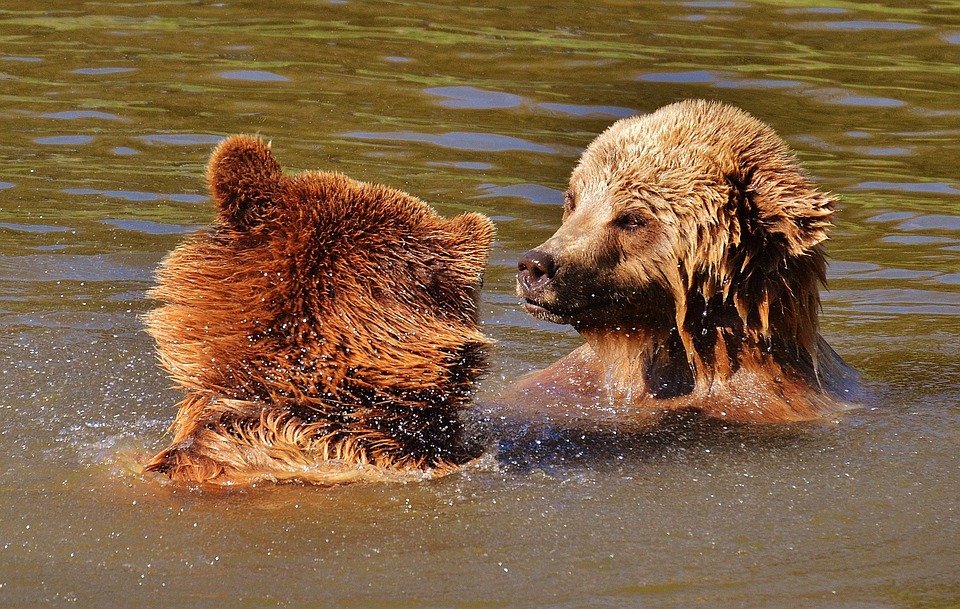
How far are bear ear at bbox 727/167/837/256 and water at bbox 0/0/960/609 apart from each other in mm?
804

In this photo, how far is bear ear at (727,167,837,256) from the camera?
584cm

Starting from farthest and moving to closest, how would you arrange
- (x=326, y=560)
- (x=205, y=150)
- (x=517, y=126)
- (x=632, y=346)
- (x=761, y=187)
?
(x=517, y=126) → (x=205, y=150) → (x=632, y=346) → (x=761, y=187) → (x=326, y=560)

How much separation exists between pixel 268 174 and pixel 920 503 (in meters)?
2.60

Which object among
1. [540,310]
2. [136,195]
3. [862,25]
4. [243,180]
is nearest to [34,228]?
[136,195]

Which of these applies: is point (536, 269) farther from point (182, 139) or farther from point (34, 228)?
point (182, 139)

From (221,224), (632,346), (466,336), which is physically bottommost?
(632,346)

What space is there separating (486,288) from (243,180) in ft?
13.8

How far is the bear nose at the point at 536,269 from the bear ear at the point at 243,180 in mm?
1423

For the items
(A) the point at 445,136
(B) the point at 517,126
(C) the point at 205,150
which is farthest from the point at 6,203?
(B) the point at 517,126

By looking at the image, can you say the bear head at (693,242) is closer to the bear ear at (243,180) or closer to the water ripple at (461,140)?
the bear ear at (243,180)

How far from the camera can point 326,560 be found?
4488 millimetres

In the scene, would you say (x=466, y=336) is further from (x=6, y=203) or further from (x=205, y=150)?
(x=205, y=150)

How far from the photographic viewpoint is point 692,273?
6.11m

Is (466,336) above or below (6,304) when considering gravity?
above
